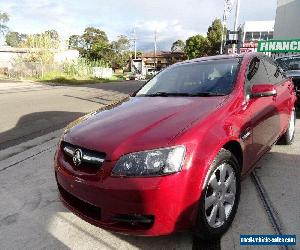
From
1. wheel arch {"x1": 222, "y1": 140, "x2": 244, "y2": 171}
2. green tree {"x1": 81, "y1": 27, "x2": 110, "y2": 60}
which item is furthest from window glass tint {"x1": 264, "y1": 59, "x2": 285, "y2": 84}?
A: green tree {"x1": 81, "y1": 27, "x2": 110, "y2": 60}

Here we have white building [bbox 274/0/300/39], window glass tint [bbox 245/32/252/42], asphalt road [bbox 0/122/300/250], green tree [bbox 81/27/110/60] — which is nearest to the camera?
asphalt road [bbox 0/122/300/250]

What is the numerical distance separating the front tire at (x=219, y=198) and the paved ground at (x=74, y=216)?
14 centimetres

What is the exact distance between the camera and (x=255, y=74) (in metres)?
3.90

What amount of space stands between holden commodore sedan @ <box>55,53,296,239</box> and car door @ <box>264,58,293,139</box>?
0.93m

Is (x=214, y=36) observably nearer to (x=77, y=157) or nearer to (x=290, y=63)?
(x=290, y=63)

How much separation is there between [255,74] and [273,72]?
36.6 inches

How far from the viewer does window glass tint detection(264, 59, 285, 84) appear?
14.7 feet

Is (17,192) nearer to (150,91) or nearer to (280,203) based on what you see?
(150,91)

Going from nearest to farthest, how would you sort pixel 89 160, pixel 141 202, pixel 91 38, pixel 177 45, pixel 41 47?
pixel 141 202 → pixel 89 160 → pixel 41 47 → pixel 91 38 → pixel 177 45

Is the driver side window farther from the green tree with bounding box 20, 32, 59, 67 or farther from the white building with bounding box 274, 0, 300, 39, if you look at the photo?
the green tree with bounding box 20, 32, 59, 67

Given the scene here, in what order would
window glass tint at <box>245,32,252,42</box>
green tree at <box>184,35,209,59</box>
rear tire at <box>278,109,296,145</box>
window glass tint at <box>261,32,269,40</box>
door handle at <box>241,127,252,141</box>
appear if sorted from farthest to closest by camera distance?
green tree at <box>184,35,209,59</box> → window glass tint at <box>245,32,252,42</box> → window glass tint at <box>261,32,269,40</box> → rear tire at <box>278,109,296,145</box> → door handle at <box>241,127,252,141</box>

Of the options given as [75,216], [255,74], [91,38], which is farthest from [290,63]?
[91,38]

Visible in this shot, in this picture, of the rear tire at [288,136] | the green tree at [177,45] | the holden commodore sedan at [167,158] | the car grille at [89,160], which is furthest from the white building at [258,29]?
the car grille at [89,160]

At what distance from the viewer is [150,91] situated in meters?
4.00
